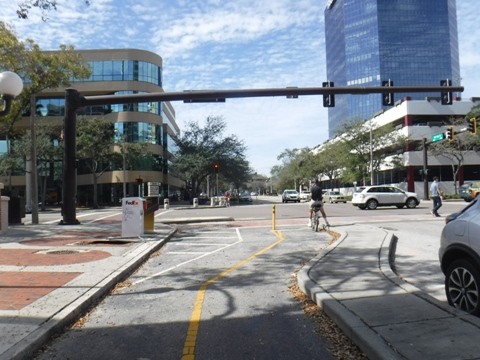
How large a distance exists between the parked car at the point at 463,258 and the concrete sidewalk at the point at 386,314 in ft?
0.57

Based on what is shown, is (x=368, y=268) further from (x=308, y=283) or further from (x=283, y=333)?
(x=283, y=333)

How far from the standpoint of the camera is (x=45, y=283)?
667 centimetres

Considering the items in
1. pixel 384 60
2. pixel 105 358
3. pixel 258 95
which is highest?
pixel 384 60

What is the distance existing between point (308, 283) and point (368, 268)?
5.62 ft

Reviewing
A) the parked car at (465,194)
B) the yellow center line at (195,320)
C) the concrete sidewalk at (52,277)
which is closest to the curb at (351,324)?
the yellow center line at (195,320)

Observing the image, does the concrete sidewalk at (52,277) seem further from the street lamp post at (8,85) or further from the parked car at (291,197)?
the parked car at (291,197)

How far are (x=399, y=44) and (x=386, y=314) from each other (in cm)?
12644

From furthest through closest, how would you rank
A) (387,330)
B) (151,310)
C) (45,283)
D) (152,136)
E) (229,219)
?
(152,136), (229,219), (45,283), (151,310), (387,330)

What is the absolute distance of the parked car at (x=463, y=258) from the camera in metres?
4.47

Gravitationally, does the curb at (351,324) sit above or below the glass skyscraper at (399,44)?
below

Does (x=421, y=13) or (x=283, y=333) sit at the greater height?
(x=421, y=13)

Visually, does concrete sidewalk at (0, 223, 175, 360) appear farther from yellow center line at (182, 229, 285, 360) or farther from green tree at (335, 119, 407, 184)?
green tree at (335, 119, 407, 184)

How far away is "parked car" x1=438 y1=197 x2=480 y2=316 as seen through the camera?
447 centimetres

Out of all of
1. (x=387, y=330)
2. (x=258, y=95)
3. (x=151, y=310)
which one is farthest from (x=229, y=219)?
(x=387, y=330)
